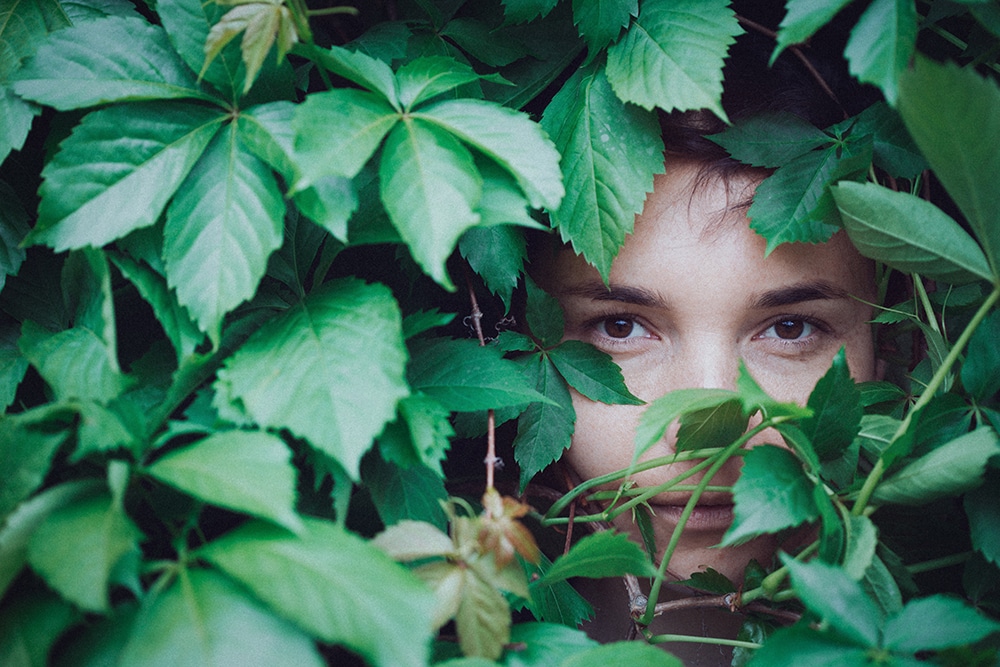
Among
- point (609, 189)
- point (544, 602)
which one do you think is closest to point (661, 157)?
point (609, 189)

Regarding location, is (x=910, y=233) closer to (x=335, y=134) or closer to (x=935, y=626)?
(x=935, y=626)

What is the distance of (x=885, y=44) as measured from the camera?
0.57m

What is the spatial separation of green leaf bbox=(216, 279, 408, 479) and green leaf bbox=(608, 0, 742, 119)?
1.25 feet

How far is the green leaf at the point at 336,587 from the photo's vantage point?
455 mm

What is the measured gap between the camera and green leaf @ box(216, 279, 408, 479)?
0.54 meters

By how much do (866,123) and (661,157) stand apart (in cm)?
27

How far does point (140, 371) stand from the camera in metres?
0.68

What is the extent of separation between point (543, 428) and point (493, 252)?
25cm

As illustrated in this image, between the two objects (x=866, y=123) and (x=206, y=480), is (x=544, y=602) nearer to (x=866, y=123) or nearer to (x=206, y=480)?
(x=206, y=480)

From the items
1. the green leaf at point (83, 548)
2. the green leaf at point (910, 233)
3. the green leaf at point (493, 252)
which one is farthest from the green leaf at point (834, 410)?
the green leaf at point (83, 548)

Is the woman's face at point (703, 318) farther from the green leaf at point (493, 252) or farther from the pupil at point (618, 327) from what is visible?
the green leaf at point (493, 252)

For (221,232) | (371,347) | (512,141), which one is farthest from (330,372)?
(512,141)

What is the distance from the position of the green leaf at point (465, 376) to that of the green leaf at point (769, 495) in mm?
213

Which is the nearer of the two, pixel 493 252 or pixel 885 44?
pixel 885 44
